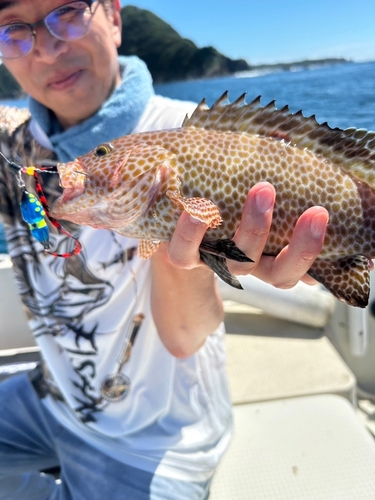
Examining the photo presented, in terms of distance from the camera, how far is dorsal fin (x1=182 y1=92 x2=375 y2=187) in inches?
63.1

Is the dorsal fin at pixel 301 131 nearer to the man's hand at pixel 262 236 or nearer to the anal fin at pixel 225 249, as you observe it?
the man's hand at pixel 262 236

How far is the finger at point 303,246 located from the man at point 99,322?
0.61 m

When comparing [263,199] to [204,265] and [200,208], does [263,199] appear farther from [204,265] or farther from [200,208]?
[204,265]

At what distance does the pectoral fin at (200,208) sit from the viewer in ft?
4.36

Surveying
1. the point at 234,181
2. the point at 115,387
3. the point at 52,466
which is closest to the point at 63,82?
the point at 234,181

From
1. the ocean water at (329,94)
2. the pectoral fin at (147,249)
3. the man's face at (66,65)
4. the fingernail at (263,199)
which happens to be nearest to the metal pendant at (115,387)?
the pectoral fin at (147,249)

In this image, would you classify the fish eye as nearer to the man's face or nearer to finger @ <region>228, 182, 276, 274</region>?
finger @ <region>228, 182, 276, 274</region>

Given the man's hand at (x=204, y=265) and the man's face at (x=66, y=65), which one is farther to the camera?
the man's face at (x=66, y=65)

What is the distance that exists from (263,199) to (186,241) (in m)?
0.32

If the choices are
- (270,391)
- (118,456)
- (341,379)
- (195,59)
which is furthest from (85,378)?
(195,59)

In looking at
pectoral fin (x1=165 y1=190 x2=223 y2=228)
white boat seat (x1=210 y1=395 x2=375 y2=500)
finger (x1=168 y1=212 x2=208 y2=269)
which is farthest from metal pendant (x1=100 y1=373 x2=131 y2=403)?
pectoral fin (x1=165 y1=190 x2=223 y2=228)

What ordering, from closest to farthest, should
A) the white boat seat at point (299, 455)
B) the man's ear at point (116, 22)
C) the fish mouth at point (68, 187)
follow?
1. the fish mouth at point (68, 187)
2. the white boat seat at point (299, 455)
3. the man's ear at point (116, 22)

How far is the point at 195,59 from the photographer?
81.9 feet

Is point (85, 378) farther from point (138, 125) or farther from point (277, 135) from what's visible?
point (277, 135)
